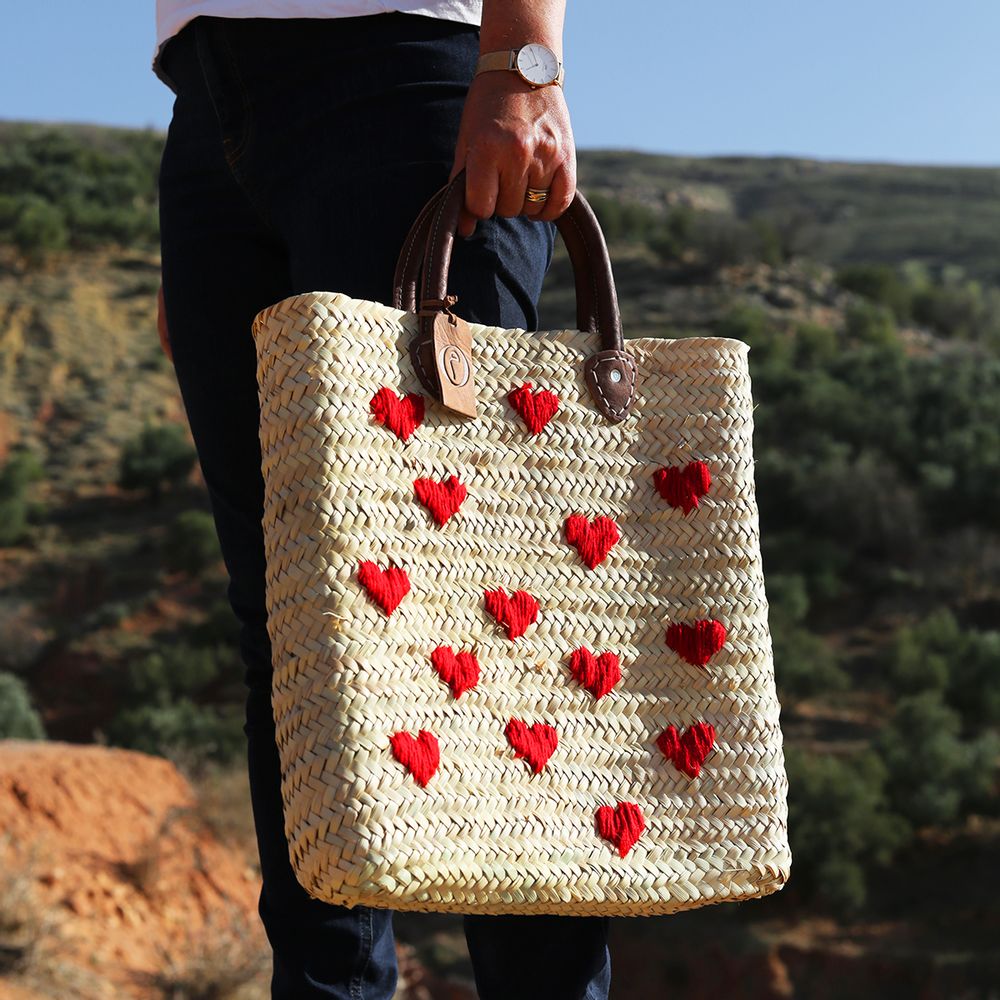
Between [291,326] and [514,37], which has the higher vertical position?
[514,37]

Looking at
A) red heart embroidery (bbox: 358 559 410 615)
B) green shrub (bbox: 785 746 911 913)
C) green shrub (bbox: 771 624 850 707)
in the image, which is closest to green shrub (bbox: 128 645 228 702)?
green shrub (bbox: 771 624 850 707)

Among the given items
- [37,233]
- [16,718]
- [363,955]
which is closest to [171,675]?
[16,718]

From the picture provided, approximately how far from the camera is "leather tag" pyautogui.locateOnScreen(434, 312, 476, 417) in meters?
1.26

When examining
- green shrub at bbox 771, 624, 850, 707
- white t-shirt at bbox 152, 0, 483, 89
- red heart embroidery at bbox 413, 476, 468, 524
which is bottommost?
green shrub at bbox 771, 624, 850, 707

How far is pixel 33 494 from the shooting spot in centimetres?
1800

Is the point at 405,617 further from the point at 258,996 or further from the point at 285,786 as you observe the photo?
the point at 258,996

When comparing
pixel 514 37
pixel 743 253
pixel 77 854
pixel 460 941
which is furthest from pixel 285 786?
pixel 743 253

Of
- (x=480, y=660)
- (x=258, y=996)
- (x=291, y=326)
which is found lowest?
(x=258, y=996)

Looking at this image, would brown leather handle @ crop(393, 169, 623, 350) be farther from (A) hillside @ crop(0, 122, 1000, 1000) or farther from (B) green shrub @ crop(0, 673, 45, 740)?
(B) green shrub @ crop(0, 673, 45, 740)

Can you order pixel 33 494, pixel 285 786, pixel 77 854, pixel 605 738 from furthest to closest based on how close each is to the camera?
1. pixel 33 494
2. pixel 77 854
3. pixel 605 738
4. pixel 285 786

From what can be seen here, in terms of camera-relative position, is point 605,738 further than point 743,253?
No

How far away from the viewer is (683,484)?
1.39 m

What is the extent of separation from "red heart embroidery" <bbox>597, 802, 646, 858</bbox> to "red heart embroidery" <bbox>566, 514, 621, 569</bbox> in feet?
0.77

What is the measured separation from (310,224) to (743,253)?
25655 mm
